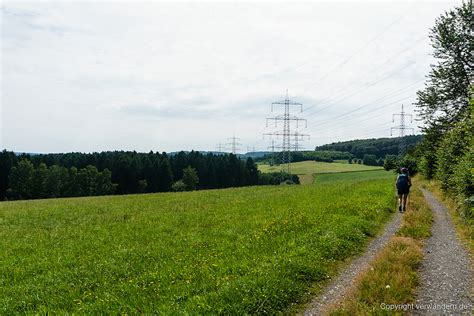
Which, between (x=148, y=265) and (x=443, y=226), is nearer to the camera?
(x=148, y=265)

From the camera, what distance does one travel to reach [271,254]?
11609 millimetres

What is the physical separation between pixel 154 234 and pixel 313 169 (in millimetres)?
111649

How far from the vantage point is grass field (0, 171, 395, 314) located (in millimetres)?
8578

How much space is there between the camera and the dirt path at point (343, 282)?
27.1 ft

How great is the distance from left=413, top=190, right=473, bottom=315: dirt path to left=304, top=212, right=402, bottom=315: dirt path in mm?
1551

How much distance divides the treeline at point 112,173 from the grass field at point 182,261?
70626 mm

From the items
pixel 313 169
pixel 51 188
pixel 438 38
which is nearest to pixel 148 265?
pixel 438 38

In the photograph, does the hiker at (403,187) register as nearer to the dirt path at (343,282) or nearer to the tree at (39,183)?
the dirt path at (343,282)

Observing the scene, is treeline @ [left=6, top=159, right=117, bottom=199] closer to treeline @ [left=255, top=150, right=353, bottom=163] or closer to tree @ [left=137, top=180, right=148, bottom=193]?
tree @ [left=137, top=180, right=148, bottom=193]

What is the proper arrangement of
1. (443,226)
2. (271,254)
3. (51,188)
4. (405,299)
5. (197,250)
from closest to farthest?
(405,299) < (271,254) < (197,250) < (443,226) < (51,188)

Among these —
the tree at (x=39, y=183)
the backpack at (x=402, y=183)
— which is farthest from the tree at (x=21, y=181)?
the backpack at (x=402, y=183)

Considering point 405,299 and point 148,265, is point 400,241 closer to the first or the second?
point 405,299

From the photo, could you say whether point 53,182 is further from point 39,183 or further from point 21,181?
point 21,181

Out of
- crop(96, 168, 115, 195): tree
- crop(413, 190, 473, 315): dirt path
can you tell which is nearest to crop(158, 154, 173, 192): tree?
crop(96, 168, 115, 195): tree
